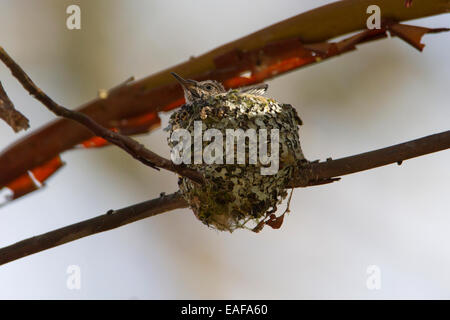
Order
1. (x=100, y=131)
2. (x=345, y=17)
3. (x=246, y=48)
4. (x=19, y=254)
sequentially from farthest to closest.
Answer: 1. (x=246, y=48)
2. (x=345, y=17)
3. (x=19, y=254)
4. (x=100, y=131)

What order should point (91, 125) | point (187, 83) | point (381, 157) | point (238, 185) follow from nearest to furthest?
point (91, 125), point (381, 157), point (238, 185), point (187, 83)

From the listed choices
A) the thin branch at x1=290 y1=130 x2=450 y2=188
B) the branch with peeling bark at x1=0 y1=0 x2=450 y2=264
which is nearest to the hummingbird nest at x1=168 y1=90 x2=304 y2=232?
the branch with peeling bark at x1=0 y1=0 x2=450 y2=264

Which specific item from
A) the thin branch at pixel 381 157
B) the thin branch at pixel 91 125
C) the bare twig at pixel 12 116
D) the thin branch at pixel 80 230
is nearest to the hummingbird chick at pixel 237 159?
the thin branch at pixel 80 230

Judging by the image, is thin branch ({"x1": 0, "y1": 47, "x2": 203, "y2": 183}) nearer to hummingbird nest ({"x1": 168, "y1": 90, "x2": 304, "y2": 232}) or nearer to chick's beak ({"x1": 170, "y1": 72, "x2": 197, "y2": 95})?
hummingbird nest ({"x1": 168, "y1": 90, "x2": 304, "y2": 232})

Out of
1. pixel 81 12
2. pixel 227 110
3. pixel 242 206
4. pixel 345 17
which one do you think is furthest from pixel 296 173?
pixel 81 12

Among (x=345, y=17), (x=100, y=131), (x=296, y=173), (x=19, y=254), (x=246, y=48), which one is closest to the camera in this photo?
(x=100, y=131)

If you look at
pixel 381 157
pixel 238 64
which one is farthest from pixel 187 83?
pixel 381 157

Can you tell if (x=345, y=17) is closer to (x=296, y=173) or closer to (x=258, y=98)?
(x=258, y=98)

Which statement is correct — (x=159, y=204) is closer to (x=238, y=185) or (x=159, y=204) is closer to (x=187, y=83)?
(x=238, y=185)

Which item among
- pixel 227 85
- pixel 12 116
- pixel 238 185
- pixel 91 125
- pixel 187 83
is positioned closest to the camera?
pixel 91 125
